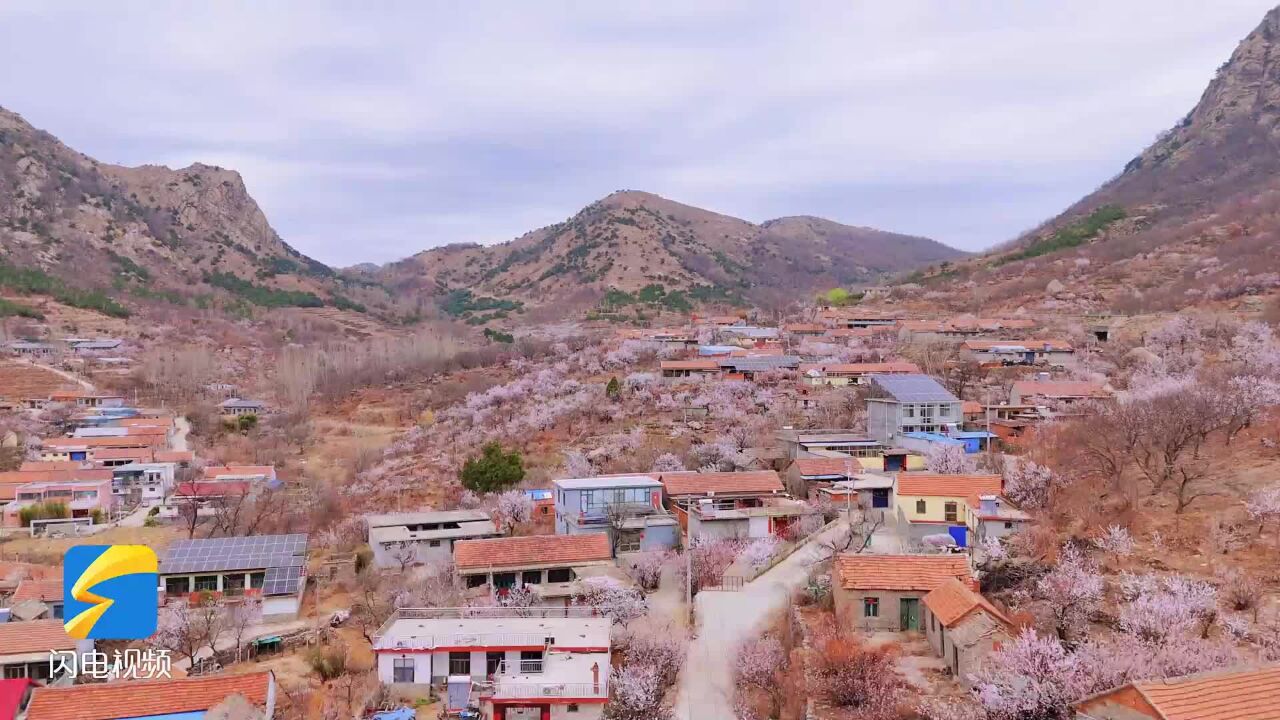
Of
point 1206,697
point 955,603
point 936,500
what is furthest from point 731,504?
point 1206,697

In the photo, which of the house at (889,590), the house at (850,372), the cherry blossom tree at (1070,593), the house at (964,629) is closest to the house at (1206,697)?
the house at (964,629)

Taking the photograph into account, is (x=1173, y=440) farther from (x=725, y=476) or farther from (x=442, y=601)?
(x=442, y=601)

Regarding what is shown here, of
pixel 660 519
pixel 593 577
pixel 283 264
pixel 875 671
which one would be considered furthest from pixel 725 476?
pixel 283 264

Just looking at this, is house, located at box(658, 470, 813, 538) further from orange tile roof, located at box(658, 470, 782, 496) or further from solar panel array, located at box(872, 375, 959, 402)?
solar panel array, located at box(872, 375, 959, 402)

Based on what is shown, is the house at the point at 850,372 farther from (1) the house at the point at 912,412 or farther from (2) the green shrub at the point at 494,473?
(2) the green shrub at the point at 494,473

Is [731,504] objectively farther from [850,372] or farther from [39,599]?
[850,372]
